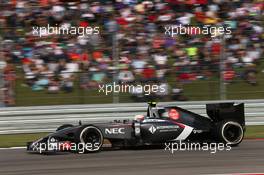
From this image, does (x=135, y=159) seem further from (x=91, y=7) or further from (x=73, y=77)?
(x=91, y=7)

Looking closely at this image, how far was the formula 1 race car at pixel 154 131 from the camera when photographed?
29.9 ft

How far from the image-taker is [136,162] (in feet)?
27.2

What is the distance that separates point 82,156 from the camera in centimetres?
897

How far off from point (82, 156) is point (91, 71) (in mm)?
3941

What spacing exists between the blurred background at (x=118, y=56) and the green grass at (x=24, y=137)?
747 mm

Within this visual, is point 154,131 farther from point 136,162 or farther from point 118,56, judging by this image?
point 118,56

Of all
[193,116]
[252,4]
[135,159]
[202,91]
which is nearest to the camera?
[135,159]

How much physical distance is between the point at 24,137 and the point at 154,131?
160 inches

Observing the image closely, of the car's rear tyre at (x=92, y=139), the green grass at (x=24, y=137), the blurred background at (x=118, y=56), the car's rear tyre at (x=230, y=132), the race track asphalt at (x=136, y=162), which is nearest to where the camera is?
the race track asphalt at (x=136, y=162)

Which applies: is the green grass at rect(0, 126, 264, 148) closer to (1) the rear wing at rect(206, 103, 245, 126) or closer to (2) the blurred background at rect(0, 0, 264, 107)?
A: (2) the blurred background at rect(0, 0, 264, 107)

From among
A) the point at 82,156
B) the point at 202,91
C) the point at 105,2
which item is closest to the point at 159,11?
the point at 105,2

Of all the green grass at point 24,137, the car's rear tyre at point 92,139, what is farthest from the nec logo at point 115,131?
the green grass at point 24,137

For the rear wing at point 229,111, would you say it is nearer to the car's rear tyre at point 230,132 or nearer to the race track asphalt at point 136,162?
the car's rear tyre at point 230,132

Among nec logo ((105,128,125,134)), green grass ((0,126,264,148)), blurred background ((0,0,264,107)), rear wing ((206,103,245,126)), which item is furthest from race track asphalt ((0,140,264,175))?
blurred background ((0,0,264,107))
